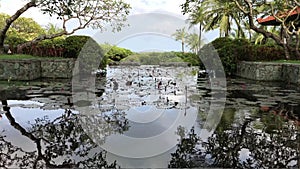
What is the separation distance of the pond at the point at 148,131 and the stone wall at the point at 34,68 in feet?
10.9

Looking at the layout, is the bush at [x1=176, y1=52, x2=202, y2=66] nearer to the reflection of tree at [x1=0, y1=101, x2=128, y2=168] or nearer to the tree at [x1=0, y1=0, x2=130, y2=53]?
the tree at [x1=0, y1=0, x2=130, y2=53]

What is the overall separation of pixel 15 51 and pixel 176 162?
1274 centimetres

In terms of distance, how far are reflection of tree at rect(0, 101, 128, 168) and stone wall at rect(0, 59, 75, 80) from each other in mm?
5886

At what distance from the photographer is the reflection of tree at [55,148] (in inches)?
118

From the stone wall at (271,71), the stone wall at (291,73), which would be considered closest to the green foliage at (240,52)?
the stone wall at (271,71)

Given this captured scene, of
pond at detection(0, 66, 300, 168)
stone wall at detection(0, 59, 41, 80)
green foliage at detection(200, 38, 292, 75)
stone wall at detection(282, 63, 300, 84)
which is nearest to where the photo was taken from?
pond at detection(0, 66, 300, 168)

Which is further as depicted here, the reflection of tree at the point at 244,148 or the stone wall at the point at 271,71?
the stone wall at the point at 271,71

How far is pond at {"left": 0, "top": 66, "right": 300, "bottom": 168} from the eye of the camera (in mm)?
3141

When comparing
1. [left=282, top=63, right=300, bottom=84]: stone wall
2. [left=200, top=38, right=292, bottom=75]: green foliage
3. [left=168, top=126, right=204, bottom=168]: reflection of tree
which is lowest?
[left=168, top=126, right=204, bottom=168]: reflection of tree

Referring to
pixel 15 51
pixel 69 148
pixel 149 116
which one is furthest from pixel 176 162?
pixel 15 51

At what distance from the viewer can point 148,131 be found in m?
4.38

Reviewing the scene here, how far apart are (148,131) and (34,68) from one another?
7.66 m

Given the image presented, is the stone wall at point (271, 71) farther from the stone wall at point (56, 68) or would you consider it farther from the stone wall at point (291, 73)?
Answer: the stone wall at point (56, 68)

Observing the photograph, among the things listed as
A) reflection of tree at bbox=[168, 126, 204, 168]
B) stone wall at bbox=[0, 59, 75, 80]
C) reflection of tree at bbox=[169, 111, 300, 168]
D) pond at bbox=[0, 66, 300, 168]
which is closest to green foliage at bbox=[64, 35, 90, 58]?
stone wall at bbox=[0, 59, 75, 80]
